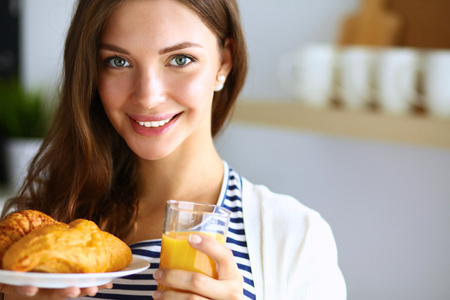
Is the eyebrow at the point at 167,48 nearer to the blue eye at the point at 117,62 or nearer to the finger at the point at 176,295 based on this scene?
the blue eye at the point at 117,62

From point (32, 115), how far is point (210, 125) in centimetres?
197

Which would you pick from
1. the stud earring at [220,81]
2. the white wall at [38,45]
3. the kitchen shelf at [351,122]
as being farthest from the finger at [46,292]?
the white wall at [38,45]

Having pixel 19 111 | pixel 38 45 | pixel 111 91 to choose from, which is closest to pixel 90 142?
pixel 111 91

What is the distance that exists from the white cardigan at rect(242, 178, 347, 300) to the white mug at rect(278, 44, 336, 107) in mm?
730

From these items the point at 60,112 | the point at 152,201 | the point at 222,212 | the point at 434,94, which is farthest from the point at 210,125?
the point at 434,94

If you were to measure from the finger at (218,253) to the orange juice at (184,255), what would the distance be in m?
0.02

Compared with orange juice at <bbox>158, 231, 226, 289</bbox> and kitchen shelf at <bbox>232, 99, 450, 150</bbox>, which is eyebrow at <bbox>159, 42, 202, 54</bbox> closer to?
orange juice at <bbox>158, 231, 226, 289</bbox>

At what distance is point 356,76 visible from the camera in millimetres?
1830

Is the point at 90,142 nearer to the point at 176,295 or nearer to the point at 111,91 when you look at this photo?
the point at 111,91

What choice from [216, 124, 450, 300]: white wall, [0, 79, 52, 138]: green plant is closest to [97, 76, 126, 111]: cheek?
[216, 124, 450, 300]: white wall

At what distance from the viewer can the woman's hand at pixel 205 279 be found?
0.91 m

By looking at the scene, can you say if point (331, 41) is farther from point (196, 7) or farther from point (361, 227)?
point (196, 7)

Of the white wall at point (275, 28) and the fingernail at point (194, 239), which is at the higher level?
the white wall at point (275, 28)

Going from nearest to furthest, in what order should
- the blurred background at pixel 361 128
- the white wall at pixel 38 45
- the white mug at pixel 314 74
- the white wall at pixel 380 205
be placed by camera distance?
1. the blurred background at pixel 361 128
2. the white mug at pixel 314 74
3. the white wall at pixel 380 205
4. the white wall at pixel 38 45
